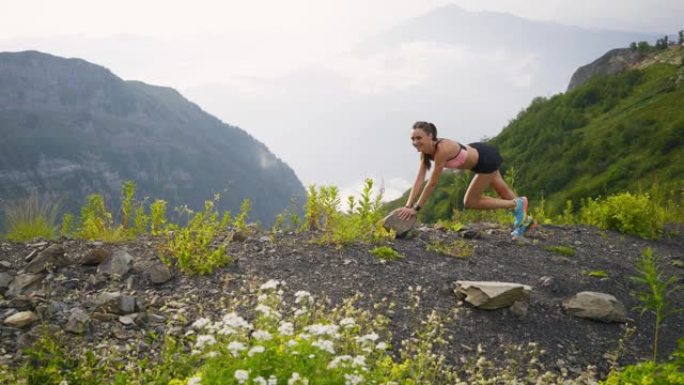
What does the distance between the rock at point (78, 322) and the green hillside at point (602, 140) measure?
84.6ft

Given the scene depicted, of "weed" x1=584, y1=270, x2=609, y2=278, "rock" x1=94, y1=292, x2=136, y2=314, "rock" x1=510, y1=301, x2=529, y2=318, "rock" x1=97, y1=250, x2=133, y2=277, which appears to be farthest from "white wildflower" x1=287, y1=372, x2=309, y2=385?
"weed" x1=584, y1=270, x2=609, y2=278

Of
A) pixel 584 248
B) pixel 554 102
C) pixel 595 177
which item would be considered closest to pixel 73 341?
pixel 584 248

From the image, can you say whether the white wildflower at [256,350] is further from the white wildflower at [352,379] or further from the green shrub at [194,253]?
the green shrub at [194,253]

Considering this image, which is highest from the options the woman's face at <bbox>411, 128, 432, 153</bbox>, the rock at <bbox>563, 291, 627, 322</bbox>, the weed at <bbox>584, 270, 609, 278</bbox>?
the woman's face at <bbox>411, 128, 432, 153</bbox>

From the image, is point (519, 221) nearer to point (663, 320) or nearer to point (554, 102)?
point (663, 320)

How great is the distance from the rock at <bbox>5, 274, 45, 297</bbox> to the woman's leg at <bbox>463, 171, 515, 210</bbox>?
6937 mm

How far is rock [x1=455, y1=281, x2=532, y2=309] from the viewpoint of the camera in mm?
5914

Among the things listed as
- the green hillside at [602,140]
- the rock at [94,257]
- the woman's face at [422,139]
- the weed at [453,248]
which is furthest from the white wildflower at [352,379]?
the green hillside at [602,140]

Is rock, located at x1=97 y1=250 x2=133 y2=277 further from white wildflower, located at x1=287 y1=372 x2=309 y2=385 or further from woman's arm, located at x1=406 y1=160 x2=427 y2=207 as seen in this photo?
woman's arm, located at x1=406 y1=160 x2=427 y2=207

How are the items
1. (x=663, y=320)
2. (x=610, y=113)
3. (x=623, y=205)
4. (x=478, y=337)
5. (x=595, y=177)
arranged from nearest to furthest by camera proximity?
(x=478, y=337) < (x=663, y=320) < (x=623, y=205) < (x=595, y=177) < (x=610, y=113)

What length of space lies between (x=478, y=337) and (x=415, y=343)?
32.1 inches

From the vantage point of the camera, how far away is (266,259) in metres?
7.00

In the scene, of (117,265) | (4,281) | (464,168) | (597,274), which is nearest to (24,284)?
(4,281)

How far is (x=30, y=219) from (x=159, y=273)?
3649 mm
